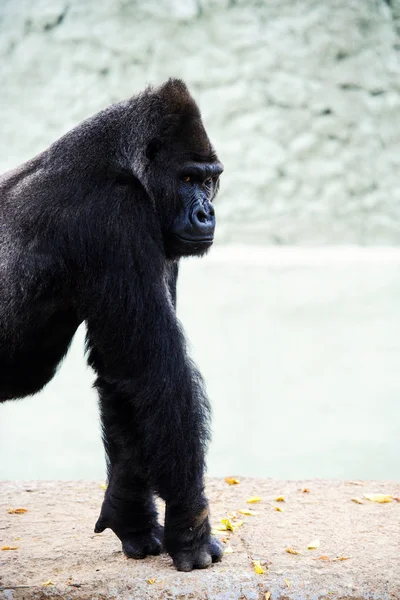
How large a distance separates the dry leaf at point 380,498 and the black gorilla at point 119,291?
1.49m

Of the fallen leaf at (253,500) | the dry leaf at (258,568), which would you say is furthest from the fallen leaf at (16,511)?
the dry leaf at (258,568)

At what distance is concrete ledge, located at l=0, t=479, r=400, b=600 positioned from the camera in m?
3.57

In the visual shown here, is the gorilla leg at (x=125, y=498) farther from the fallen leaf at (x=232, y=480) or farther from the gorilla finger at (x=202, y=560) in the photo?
the fallen leaf at (x=232, y=480)

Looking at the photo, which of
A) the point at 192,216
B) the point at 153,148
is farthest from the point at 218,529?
the point at 153,148

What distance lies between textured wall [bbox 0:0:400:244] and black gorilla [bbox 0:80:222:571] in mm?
3356

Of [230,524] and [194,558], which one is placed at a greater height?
[194,558]

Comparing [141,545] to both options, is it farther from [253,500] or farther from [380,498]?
[380,498]

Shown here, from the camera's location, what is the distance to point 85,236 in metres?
3.59

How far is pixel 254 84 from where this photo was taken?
23.6 ft

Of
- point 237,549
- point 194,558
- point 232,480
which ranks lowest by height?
point 232,480

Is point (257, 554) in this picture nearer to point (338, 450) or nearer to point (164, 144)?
point (164, 144)

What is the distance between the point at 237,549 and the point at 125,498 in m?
0.58

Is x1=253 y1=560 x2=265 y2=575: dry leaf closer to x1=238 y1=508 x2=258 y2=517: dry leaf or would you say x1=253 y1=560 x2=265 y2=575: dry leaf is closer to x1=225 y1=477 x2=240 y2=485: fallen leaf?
x1=238 y1=508 x2=258 y2=517: dry leaf

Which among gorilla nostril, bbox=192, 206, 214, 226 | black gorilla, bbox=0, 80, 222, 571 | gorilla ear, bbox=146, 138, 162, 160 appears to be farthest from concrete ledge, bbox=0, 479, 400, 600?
gorilla ear, bbox=146, 138, 162, 160
